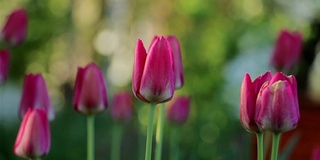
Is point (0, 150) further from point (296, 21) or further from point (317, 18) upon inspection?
point (296, 21)

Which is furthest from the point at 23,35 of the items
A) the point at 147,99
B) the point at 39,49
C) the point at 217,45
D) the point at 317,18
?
the point at 39,49

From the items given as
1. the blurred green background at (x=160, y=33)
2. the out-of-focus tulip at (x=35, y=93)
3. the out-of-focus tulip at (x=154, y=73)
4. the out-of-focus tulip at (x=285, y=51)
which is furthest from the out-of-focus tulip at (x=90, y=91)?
the blurred green background at (x=160, y=33)

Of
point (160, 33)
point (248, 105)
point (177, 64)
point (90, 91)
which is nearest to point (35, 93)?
point (90, 91)

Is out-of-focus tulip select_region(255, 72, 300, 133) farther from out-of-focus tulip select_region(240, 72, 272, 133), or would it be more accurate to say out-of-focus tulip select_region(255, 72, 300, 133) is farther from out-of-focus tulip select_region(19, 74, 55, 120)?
out-of-focus tulip select_region(19, 74, 55, 120)

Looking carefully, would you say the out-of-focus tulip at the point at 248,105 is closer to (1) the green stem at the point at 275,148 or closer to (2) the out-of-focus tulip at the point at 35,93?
(1) the green stem at the point at 275,148

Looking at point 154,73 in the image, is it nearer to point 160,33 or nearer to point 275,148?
point 275,148

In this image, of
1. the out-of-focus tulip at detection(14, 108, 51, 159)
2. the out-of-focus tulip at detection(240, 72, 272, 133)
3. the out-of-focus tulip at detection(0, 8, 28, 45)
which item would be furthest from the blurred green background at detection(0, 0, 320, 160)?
the out-of-focus tulip at detection(240, 72, 272, 133)
